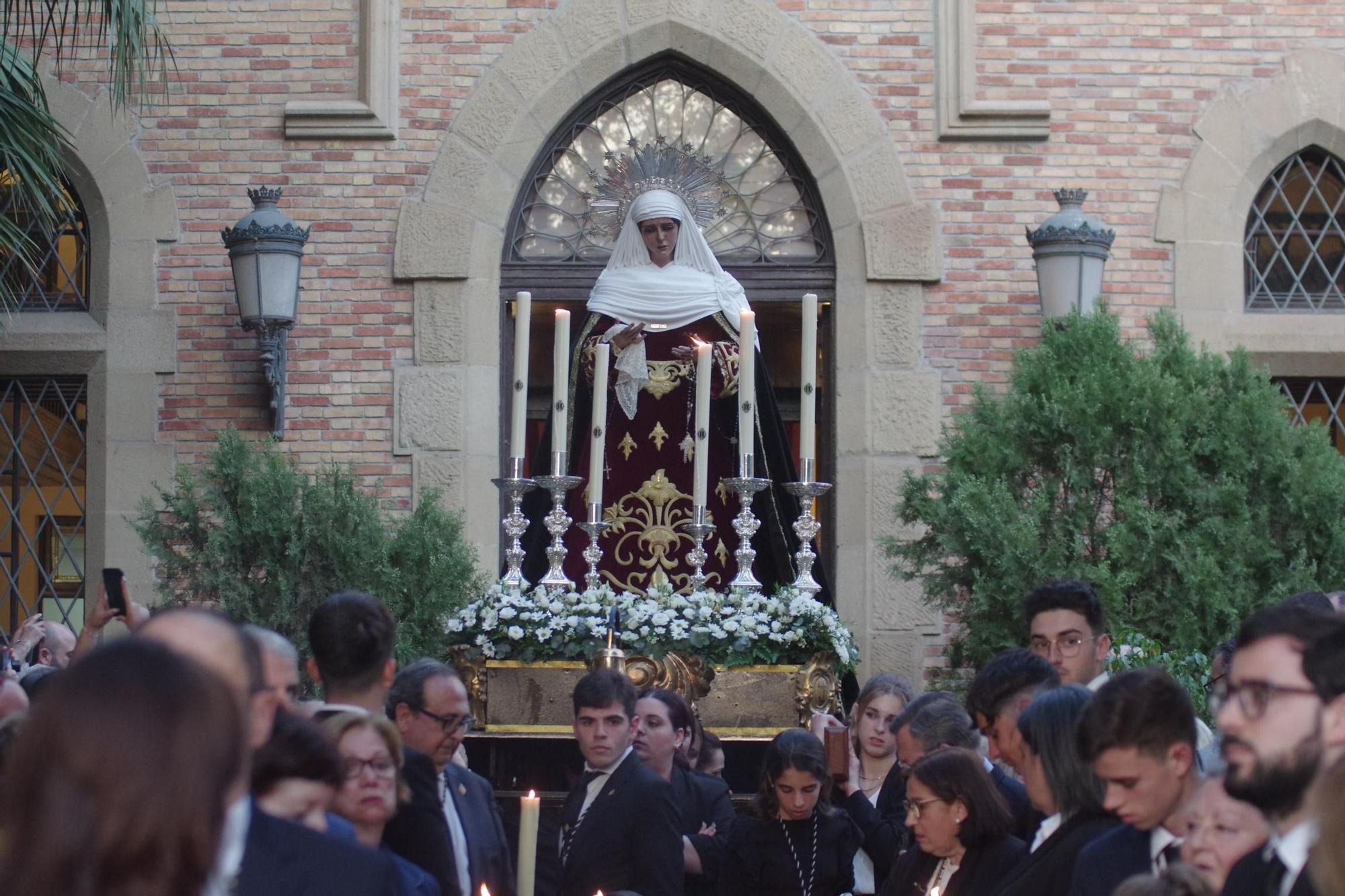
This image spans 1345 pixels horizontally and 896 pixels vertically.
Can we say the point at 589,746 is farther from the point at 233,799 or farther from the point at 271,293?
the point at 271,293

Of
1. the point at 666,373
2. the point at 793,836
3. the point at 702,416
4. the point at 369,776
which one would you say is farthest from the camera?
the point at 666,373

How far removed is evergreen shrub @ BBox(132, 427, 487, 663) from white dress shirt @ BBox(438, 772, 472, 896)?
14.0 ft

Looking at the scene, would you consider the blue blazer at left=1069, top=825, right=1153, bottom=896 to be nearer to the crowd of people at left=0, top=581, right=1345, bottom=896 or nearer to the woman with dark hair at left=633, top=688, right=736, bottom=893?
the crowd of people at left=0, top=581, right=1345, bottom=896

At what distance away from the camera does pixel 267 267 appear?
10.5m

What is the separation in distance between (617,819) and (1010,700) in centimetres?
138

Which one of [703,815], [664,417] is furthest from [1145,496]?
[703,815]

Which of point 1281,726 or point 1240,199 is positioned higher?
point 1240,199

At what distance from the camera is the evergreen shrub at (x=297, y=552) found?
30.0ft

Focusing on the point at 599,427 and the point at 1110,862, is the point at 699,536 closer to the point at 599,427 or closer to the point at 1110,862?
the point at 599,427

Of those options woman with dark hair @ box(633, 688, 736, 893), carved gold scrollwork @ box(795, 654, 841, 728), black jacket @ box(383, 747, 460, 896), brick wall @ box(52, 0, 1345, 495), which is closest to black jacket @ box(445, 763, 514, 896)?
black jacket @ box(383, 747, 460, 896)

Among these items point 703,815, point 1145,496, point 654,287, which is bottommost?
point 703,815

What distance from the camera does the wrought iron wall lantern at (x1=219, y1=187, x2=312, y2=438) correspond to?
10430 mm

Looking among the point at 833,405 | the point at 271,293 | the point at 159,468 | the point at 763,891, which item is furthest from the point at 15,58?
the point at 763,891

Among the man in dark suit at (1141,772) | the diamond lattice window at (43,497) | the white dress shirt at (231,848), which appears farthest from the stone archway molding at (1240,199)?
the white dress shirt at (231,848)
